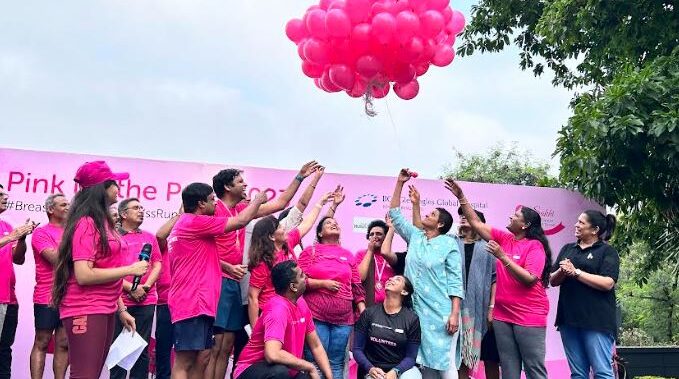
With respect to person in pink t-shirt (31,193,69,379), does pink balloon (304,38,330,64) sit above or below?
above

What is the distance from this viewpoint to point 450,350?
480cm

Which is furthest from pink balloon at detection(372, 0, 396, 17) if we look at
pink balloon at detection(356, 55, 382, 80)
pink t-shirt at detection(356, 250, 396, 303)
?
pink t-shirt at detection(356, 250, 396, 303)

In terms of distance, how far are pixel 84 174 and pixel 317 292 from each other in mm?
2083

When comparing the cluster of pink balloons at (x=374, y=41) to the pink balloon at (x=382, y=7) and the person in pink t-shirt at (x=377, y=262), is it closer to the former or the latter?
the pink balloon at (x=382, y=7)

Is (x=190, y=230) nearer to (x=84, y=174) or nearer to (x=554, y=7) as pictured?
(x=84, y=174)

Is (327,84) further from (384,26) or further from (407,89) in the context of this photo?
(384,26)

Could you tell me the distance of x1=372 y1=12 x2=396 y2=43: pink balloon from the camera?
491 cm

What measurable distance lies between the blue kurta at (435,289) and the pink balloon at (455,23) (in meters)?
1.68

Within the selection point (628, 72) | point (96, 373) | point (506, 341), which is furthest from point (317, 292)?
point (628, 72)

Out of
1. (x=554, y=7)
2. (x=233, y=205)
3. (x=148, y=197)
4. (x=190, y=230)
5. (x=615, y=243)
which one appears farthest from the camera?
(x=615, y=243)

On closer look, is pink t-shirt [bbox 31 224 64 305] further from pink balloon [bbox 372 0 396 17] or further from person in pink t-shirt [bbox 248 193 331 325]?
pink balloon [bbox 372 0 396 17]

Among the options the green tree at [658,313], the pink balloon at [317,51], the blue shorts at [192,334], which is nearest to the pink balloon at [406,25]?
the pink balloon at [317,51]

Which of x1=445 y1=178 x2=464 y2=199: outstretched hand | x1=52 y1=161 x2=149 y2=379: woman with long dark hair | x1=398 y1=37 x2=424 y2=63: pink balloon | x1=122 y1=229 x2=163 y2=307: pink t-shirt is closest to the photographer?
x1=52 y1=161 x2=149 y2=379: woman with long dark hair

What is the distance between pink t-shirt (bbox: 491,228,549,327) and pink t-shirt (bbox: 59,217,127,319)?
292cm
